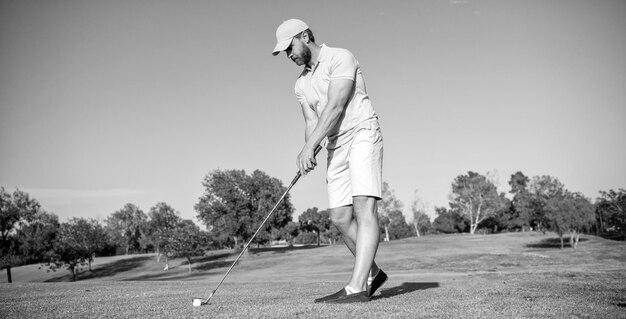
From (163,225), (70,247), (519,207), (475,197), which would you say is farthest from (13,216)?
(519,207)

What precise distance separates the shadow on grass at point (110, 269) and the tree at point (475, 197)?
6839 centimetres

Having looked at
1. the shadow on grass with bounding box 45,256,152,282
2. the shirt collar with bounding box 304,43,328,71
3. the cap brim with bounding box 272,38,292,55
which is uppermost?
the cap brim with bounding box 272,38,292,55

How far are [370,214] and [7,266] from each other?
63698mm

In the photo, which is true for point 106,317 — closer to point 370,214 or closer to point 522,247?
point 370,214

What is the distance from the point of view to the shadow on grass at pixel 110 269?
64.7 m

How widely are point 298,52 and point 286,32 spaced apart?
251 mm

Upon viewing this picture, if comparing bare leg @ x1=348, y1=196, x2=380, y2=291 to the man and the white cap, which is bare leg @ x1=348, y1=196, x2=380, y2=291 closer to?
the man

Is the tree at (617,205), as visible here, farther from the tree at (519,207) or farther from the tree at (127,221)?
the tree at (127,221)

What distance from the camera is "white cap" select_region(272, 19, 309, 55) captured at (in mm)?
5082

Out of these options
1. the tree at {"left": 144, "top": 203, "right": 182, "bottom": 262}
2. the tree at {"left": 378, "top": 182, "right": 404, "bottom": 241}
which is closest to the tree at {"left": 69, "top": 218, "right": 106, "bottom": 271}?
the tree at {"left": 144, "top": 203, "right": 182, "bottom": 262}

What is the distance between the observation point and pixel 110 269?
70375 millimetres

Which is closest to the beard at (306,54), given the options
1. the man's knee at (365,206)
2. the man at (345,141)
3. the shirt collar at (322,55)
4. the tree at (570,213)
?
the man at (345,141)

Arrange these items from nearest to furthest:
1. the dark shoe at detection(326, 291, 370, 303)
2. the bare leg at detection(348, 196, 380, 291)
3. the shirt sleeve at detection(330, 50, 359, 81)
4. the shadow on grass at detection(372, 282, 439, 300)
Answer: the dark shoe at detection(326, 291, 370, 303) → the bare leg at detection(348, 196, 380, 291) → the shirt sleeve at detection(330, 50, 359, 81) → the shadow on grass at detection(372, 282, 439, 300)

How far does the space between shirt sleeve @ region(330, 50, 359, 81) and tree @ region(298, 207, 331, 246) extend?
132 meters
